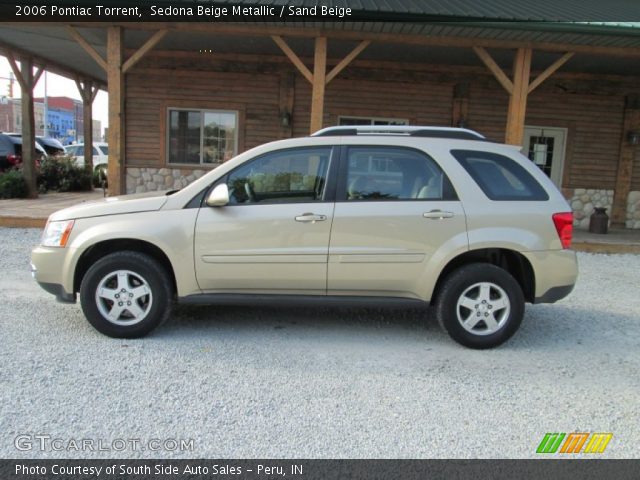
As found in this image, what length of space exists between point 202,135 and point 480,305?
9713 millimetres

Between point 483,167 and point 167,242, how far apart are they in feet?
8.81

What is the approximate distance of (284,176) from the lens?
4.25 m

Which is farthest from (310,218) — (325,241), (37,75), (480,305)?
(37,75)

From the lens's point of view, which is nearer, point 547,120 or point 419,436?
point 419,436

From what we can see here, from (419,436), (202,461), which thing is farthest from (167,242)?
(419,436)

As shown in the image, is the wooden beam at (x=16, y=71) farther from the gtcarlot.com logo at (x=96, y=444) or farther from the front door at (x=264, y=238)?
the gtcarlot.com logo at (x=96, y=444)

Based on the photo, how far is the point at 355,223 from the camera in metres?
4.08

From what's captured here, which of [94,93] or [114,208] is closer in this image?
[114,208]

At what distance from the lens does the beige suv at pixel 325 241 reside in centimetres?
407

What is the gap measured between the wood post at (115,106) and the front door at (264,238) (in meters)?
6.00

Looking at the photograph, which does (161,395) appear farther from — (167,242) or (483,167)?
(483,167)

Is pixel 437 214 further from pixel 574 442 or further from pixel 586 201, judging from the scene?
pixel 586 201

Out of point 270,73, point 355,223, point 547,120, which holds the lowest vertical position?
point 355,223
